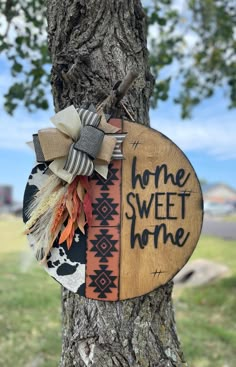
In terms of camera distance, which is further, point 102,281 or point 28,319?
point 28,319

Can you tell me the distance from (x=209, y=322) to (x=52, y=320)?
4.77ft

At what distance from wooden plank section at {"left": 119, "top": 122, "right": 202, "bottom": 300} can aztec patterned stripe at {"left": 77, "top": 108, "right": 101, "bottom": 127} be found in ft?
0.29

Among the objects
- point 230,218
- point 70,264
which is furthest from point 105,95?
point 230,218

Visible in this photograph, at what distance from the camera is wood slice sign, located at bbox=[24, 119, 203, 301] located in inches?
51.2

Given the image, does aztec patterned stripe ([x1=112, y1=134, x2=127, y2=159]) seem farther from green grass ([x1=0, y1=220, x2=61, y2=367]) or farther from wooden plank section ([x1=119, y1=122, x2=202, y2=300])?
green grass ([x1=0, y1=220, x2=61, y2=367])

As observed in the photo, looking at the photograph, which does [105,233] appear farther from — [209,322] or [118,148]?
[209,322]

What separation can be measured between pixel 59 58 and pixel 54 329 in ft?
9.15

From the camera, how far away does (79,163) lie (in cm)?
124

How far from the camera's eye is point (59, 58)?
150 centimetres

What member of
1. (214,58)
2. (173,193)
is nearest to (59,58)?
(173,193)

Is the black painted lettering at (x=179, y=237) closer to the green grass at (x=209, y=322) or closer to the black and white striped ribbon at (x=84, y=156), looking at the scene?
the black and white striped ribbon at (x=84, y=156)

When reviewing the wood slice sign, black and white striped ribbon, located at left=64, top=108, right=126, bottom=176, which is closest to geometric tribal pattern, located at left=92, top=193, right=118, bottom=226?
the wood slice sign

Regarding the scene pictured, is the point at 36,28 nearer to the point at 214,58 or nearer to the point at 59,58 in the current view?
the point at 59,58

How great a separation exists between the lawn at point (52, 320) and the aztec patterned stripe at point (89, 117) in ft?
1.58
